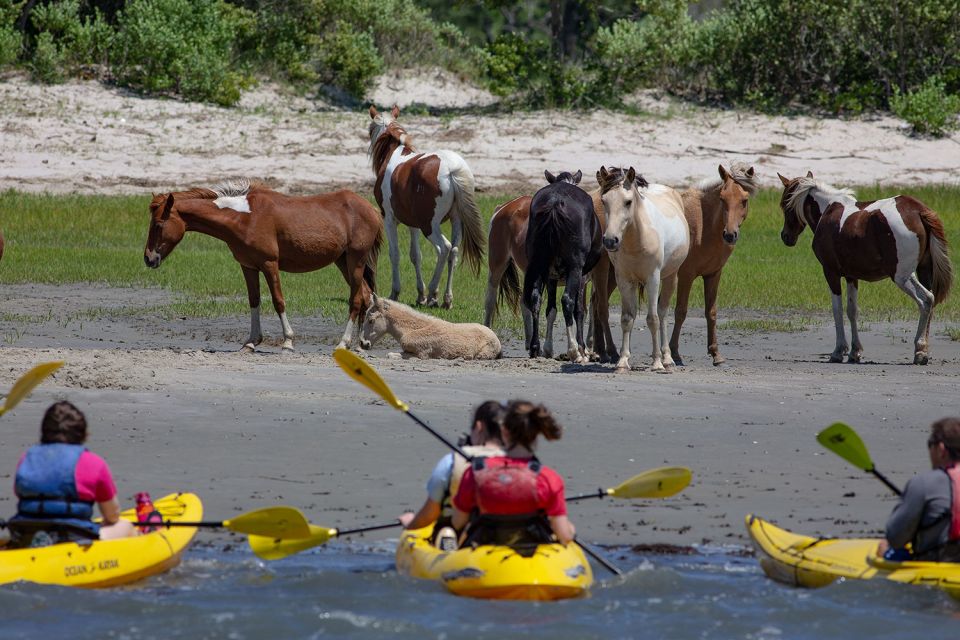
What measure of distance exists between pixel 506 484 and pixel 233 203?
8693mm

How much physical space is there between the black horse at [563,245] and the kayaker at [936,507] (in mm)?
7470

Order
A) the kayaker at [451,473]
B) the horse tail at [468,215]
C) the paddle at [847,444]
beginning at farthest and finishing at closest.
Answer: the horse tail at [468,215] < the paddle at [847,444] < the kayaker at [451,473]

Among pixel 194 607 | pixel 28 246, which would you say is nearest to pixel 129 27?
pixel 28 246

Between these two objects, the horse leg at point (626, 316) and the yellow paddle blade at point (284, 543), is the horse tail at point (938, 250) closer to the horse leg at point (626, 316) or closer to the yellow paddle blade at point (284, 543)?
the horse leg at point (626, 316)

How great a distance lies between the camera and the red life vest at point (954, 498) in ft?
26.1

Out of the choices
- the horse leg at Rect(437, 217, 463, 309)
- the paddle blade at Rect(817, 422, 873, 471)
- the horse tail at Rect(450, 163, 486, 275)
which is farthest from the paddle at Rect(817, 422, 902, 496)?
the horse leg at Rect(437, 217, 463, 309)

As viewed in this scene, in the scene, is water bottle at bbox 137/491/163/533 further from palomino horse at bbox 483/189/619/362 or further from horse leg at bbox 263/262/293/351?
palomino horse at bbox 483/189/619/362

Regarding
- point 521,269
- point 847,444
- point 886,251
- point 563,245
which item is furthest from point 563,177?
A: point 847,444

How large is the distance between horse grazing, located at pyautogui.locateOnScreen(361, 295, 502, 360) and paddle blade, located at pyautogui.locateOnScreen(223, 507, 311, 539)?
7463mm

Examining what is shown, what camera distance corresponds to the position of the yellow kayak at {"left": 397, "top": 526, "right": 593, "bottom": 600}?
8.01 m

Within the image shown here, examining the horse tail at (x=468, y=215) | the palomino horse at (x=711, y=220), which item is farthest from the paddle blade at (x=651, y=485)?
the horse tail at (x=468, y=215)

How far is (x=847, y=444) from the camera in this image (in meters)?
8.70

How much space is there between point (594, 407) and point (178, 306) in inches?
323

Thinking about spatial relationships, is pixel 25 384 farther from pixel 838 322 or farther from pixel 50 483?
pixel 838 322
